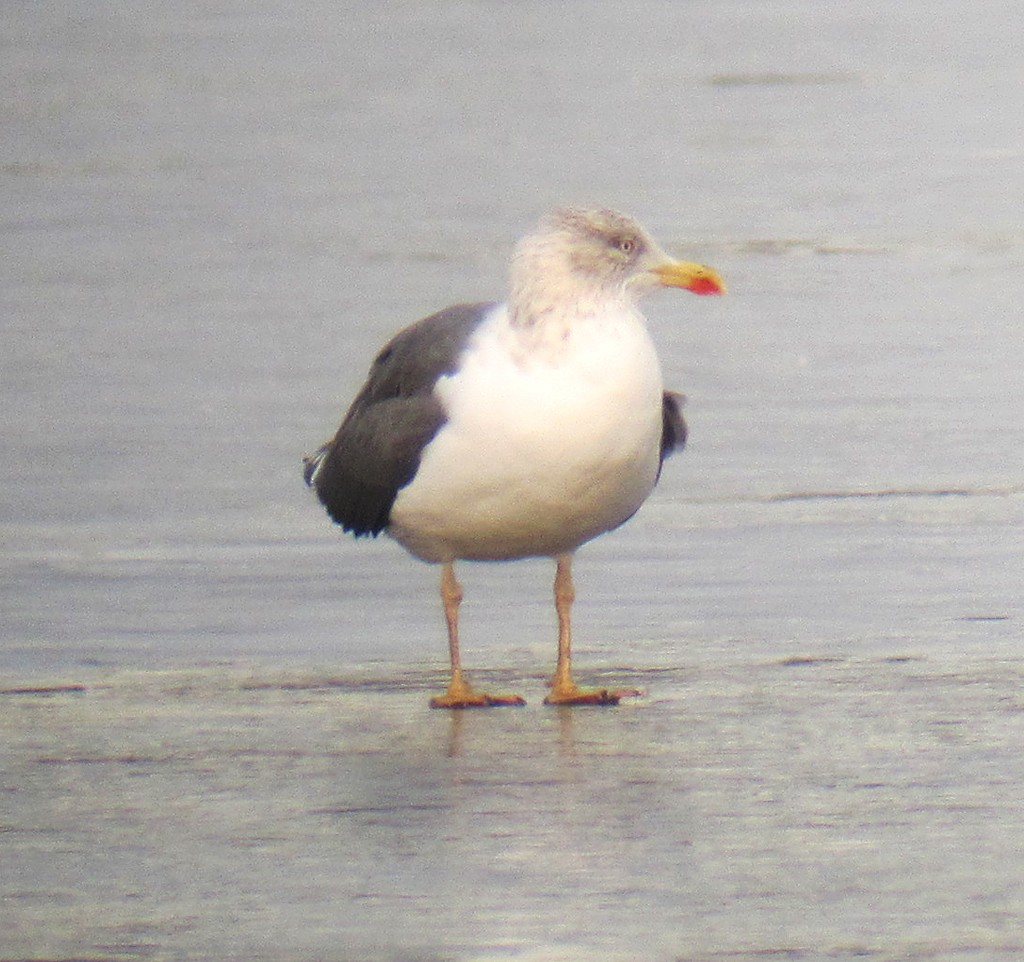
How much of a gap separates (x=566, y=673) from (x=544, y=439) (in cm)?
56

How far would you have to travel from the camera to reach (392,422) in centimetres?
655

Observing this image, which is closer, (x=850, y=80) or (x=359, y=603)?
(x=359, y=603)

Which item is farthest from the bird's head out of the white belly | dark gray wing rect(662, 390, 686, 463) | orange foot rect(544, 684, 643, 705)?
orange foot rect(544, 684, 643, 705)

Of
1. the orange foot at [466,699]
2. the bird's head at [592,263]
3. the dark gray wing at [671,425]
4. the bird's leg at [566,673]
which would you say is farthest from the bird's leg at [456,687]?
the bird's head at [592,263]

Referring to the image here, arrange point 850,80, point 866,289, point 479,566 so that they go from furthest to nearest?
point 850,80 → point 866,289 → point 479,566

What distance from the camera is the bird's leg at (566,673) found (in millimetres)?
6262

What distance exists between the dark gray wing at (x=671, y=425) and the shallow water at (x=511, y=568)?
0.48 m

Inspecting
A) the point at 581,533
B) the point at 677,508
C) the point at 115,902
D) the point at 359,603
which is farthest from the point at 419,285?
the point at 115,902

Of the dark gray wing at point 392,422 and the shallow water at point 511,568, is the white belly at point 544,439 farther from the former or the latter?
the shallow water at point 511,568

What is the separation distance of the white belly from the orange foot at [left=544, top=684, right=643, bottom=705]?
0.38m

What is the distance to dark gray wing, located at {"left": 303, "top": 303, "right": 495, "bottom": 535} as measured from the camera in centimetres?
644

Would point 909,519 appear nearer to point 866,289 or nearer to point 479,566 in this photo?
point 479,566

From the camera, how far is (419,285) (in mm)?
12242

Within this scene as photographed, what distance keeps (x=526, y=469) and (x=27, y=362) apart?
17.2 feet
